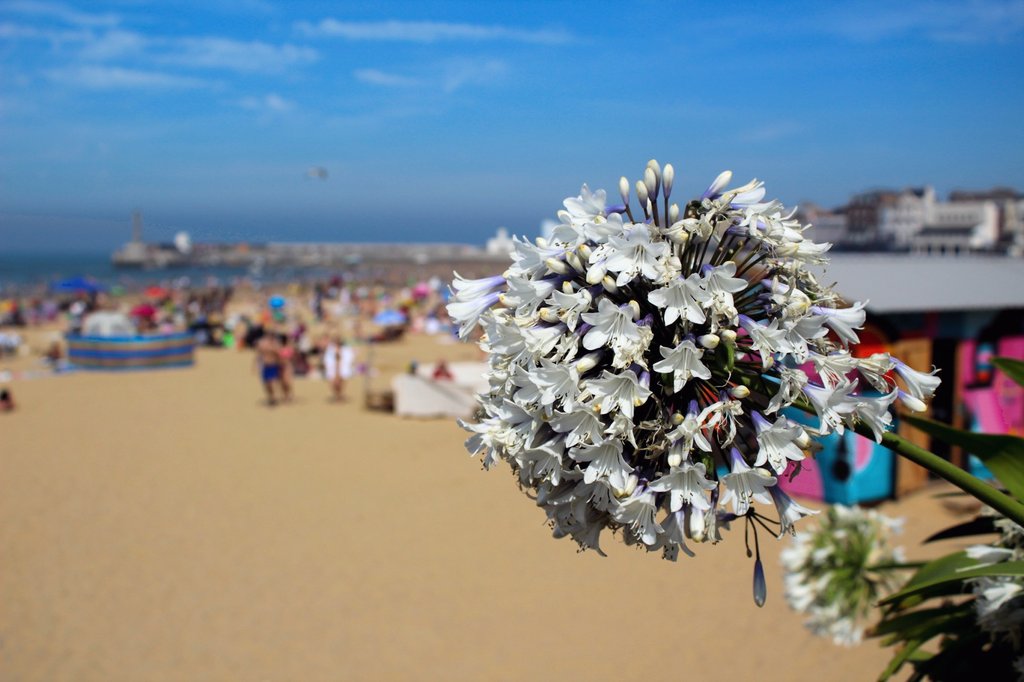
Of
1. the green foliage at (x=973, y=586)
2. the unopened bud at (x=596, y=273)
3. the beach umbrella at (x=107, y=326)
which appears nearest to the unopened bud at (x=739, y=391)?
the unopened bud at (x=596, y=273)

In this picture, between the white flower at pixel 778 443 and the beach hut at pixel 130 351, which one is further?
the beach hut at pixel 130 351

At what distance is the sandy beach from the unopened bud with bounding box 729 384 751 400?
20.5 feet

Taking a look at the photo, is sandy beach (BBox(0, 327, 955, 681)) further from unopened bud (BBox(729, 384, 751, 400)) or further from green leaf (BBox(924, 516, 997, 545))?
unopened bud (BBox(729, 384, 751, 400))

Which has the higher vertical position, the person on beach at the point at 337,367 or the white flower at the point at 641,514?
the white flower at the point at 641,514

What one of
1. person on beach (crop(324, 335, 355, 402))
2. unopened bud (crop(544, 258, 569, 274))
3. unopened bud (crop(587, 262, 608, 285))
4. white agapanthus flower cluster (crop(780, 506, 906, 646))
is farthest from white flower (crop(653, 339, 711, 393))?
person on beach (crop(324, 335, 355, 402))

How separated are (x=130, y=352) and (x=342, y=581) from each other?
17683 mm

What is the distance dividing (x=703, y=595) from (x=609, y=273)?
7655 millimetres

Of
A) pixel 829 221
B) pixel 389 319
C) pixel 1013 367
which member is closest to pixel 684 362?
pixel 1013 367

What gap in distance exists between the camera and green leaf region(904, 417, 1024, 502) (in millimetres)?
2305

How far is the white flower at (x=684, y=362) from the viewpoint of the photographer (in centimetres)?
184

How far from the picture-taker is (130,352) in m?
24.5

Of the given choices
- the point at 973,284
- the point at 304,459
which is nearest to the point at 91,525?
the point at 304,459

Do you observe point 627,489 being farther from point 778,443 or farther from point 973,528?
point 973,528

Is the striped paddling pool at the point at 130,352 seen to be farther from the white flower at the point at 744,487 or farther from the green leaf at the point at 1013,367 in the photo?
the white flower at the point at 744,487
